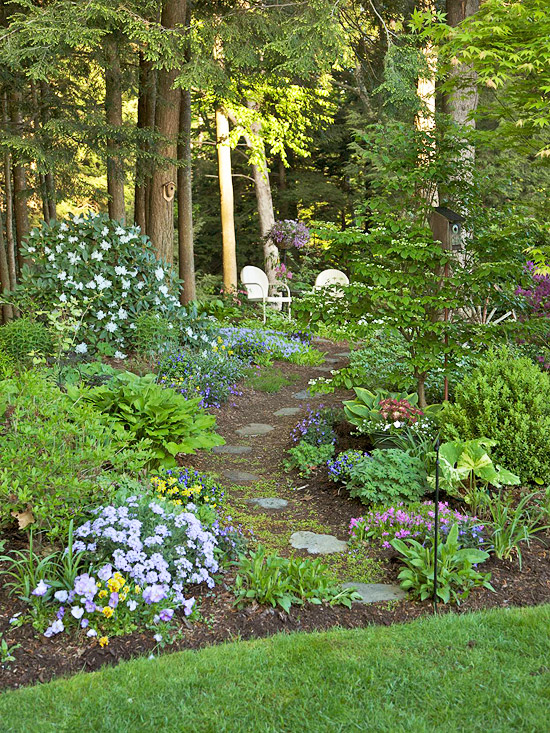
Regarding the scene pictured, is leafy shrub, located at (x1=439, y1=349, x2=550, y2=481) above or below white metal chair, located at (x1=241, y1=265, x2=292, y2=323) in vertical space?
below

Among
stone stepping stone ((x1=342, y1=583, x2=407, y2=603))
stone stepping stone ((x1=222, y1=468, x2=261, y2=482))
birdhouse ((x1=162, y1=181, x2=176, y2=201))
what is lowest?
stone stepping stone ((x1=342, y1=583, x2=407, y2=603))

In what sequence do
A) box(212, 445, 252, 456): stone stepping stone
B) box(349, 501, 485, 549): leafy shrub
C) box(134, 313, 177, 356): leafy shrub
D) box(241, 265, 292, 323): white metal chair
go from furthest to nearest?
box(241, 265, 292, 323): white metal chair
box(134, 313, 177, 356): leafy shrub
box(212, 445, 252, 456): stone stepping stone
box(349, 501, 485, 549): leafy shrub

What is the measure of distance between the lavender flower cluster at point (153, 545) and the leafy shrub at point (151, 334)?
3314mm

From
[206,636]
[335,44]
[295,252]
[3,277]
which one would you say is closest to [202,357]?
[335,44]

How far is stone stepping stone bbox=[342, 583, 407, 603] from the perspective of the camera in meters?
3.04

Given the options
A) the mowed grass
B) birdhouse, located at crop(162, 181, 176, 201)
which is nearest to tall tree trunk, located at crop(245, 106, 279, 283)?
birdhouse, located at crop(162, 181, 176, 201)

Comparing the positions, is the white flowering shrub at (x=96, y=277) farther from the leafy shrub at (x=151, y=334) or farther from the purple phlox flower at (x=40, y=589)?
the purple phlox flower at (x=40, y=589)

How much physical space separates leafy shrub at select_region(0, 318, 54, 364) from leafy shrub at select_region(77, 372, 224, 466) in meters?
1.54

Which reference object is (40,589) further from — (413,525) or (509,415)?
(509,415)

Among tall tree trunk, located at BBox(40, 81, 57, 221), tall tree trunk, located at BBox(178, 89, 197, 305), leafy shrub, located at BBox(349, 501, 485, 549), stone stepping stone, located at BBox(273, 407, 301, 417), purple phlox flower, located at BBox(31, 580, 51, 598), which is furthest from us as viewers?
tall tree trunk, located at BBox(178, 89, 197, 305)

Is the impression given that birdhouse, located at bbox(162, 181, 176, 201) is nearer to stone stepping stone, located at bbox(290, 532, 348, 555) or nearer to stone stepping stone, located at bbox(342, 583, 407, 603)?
stone stepping stone, located at bbox(290, 532, 348, 555)

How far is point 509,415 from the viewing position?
4133mm

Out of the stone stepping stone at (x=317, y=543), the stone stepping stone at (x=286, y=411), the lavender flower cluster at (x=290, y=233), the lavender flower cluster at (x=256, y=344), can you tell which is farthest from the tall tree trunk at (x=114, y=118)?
the stone stepping stone at (x=317, y=543)

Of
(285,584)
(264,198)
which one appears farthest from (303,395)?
(264,198)
